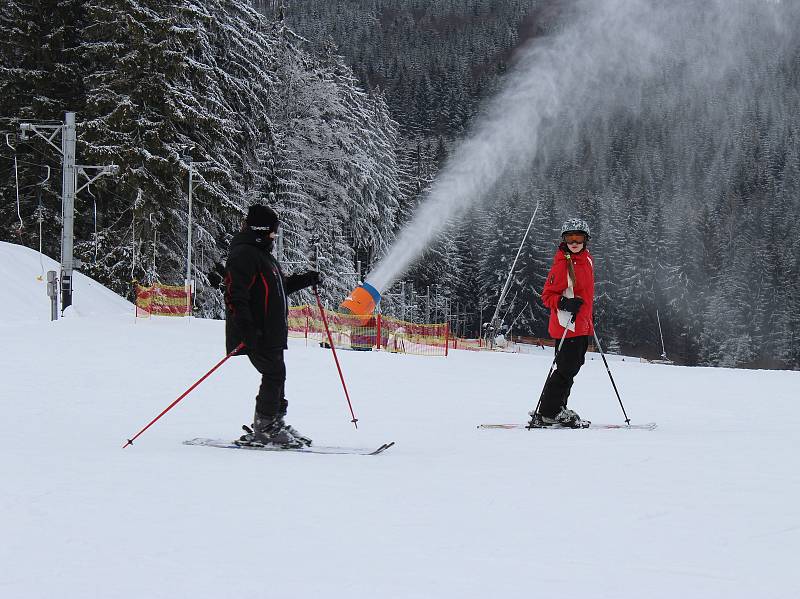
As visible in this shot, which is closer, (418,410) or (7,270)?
(418,410)

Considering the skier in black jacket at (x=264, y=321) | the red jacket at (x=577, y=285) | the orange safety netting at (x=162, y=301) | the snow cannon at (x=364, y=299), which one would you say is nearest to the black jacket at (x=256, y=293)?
the skier in black jacket at (x=264, y=321)

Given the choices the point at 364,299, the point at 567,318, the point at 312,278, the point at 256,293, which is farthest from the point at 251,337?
the point at 567,318

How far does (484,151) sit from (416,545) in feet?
49.1

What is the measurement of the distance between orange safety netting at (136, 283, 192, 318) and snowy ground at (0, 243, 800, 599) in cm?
1615

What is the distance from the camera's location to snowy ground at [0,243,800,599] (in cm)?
328

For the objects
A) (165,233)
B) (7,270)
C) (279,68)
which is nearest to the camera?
(7,270)

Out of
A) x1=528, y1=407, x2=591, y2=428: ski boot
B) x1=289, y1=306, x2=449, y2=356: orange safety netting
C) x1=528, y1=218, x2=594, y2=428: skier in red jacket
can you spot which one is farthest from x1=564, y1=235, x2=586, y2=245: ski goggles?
x1=289, y1=306, x2=449, y2=356: orange safety netting

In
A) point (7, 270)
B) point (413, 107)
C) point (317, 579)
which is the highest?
point (413, 107)

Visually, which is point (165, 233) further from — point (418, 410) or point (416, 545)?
point (416, 545)

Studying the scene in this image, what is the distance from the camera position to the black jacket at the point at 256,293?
654 cm

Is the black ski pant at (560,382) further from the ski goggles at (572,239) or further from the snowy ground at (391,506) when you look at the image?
the ski goggles at (572,239)

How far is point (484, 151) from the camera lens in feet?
59.4

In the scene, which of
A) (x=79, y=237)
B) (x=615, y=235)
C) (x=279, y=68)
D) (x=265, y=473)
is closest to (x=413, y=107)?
(x=615, y=235)

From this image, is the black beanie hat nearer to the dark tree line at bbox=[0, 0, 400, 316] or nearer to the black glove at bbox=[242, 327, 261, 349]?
the black glove at bbox=[242, 327, 261, 349]
